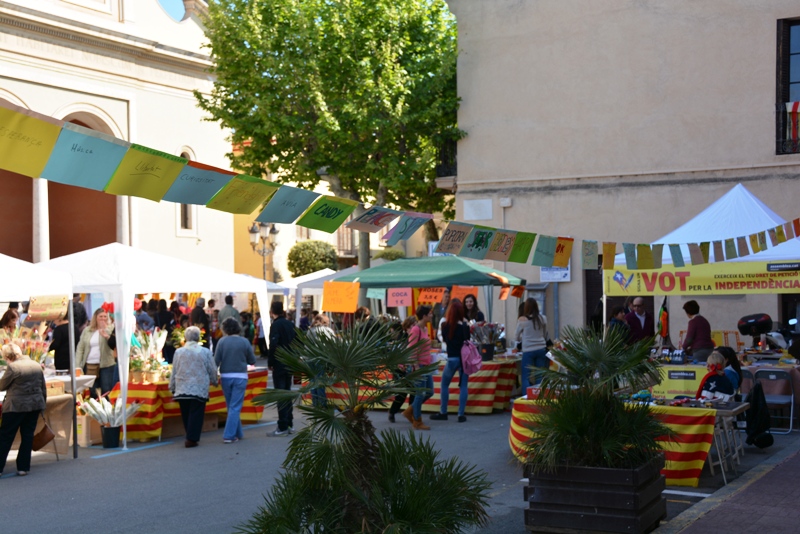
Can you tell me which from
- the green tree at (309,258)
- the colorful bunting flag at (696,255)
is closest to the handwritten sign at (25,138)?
the colorful bunting flag at (696,255)

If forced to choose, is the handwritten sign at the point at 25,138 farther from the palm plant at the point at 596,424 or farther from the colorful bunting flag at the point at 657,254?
the colorful bunting flag at the point at 657,254

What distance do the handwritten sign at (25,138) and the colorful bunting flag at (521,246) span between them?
6.97 metres

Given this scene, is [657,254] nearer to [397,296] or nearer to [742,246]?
[742,246]

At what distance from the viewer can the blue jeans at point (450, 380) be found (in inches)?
557

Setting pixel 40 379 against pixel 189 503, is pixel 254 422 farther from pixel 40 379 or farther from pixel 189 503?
pixel 189 503

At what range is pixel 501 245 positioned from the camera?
1163 centimetres

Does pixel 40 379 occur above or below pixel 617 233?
below

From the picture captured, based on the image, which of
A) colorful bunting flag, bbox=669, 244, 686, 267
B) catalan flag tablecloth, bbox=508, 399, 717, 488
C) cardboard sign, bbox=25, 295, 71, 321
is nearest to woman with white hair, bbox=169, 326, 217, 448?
cardboard sign, bbox=25, 295, 71, 321

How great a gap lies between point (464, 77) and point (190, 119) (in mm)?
14775

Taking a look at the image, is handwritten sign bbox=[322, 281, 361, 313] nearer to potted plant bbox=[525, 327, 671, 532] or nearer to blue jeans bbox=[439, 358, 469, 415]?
blue jeans bbox=[439, 358, 469, 415]

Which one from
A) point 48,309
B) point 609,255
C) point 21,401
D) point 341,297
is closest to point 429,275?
point 341,297

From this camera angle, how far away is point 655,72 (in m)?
20.5

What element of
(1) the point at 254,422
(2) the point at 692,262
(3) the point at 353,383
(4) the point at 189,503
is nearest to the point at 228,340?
(1) the point at 254,422

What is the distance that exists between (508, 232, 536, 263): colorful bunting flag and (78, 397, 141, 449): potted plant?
534 cm
